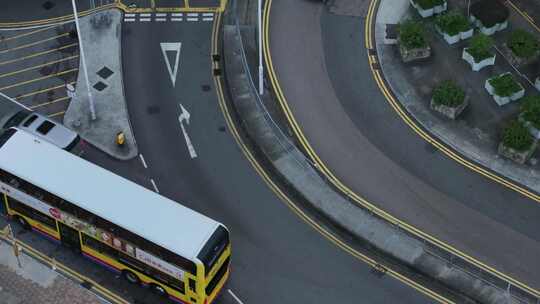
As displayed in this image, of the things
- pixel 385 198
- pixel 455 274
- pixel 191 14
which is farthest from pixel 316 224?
pixel 191 14

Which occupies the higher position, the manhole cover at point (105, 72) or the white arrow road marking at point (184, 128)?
the manhole cover at point (105, 72)

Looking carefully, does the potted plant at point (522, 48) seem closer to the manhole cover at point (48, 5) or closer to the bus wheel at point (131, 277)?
the bus wheel at point (131, 277)

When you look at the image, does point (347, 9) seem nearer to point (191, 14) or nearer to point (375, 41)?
point (375, 41)

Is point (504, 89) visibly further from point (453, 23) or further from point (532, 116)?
point (453, 23)

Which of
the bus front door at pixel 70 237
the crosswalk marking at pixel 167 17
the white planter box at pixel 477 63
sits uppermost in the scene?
the crosswalk marking at pixel 167 17

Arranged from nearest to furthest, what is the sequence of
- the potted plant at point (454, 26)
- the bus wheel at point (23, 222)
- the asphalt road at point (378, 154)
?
the asphalt road at point (378, 154) → the bus wheel at point (23, 222) → the potted plant at point (454, 26)

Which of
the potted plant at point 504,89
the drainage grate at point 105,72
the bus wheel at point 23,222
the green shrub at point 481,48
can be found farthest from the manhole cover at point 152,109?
the potted plant at point 504,89

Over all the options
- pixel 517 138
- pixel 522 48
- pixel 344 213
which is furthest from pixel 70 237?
pixel 522 48
